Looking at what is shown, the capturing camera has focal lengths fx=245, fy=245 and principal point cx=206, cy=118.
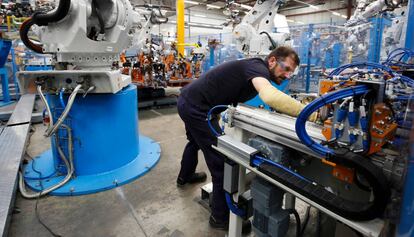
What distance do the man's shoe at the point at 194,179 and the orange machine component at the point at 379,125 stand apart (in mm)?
1872

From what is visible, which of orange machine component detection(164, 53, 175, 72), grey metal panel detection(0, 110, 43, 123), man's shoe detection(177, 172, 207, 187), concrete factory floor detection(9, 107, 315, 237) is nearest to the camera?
concrete factory floor detection(9, 107, 315, 237)

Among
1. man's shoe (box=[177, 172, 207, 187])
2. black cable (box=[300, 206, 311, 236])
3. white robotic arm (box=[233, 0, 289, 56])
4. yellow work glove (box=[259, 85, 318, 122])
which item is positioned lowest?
black cable (box=[300, 206, 311, 236])

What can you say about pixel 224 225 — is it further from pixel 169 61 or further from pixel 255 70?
pixel 169 61

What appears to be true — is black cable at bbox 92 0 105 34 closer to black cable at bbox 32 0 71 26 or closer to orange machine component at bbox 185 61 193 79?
black cable at bbox 32 0 71 26

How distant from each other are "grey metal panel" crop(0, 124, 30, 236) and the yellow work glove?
1.87m

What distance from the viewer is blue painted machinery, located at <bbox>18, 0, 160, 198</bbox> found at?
2172mm

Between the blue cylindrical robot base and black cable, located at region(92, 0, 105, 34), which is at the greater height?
black cable, located at region(92, 0, 105, 34)

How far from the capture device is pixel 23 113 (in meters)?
4.05

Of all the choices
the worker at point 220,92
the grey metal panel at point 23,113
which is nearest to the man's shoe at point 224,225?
the worker at point 220,92

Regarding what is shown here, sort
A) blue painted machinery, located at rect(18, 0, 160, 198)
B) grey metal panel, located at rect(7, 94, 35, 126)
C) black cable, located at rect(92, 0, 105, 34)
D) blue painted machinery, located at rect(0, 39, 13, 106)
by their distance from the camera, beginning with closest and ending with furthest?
blue painted machinery, located at rect(18, 0, 160, 198), black cable, located at rect(92, 0, 105, 34), grey metal panel, located at rect(7, 94, 35, 126), blue painted machinery, located at rect(0, 39, 13, 106)

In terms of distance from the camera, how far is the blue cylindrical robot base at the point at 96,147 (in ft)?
7.73

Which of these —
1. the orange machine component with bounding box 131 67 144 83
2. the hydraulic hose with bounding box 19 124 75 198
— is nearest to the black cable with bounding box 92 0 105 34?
the hydraulic hose with bounding box 19 124 75 198

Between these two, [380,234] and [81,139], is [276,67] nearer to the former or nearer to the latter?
[380,234]

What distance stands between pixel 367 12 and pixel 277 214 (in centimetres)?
494
